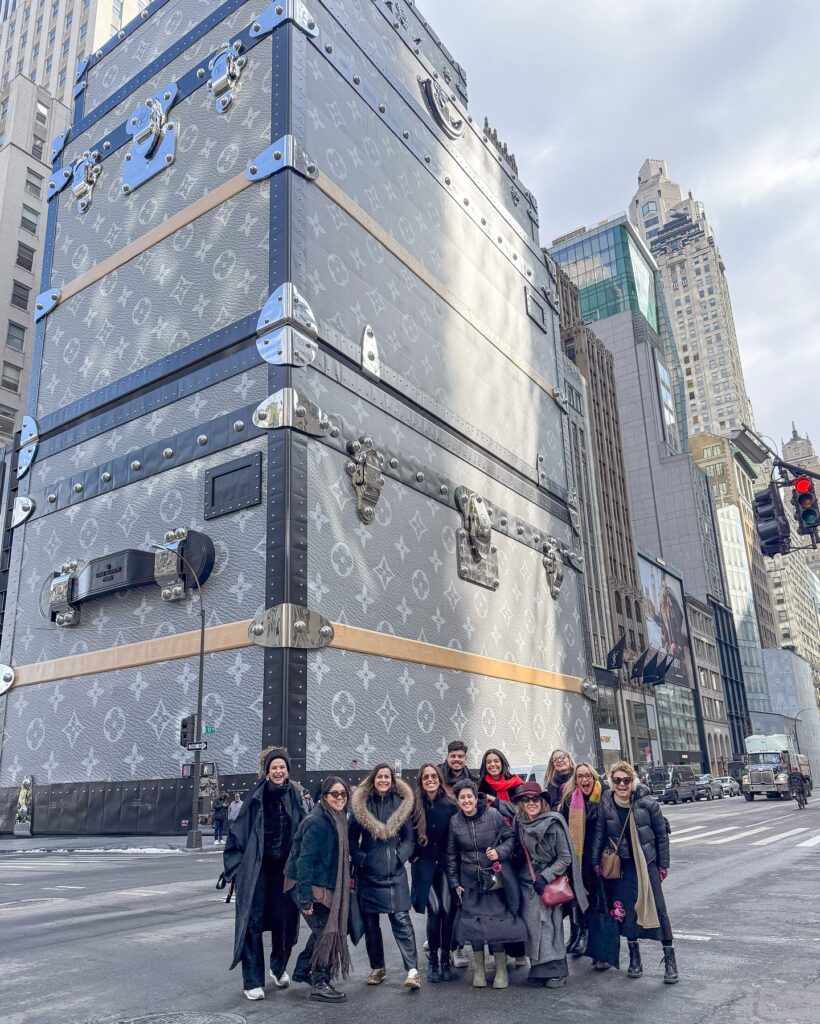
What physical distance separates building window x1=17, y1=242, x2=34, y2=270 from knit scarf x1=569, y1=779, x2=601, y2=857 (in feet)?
223

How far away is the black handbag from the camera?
23.2ft

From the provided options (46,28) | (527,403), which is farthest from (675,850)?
(46,28)

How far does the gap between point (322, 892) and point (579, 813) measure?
8.96 feet

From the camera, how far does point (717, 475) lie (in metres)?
123

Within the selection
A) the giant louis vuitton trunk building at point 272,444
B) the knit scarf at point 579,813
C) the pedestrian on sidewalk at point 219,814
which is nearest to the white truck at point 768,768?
the giant louis vuitton trunk building at point 272,444

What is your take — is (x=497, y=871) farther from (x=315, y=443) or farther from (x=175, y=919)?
(x=315, y=443)

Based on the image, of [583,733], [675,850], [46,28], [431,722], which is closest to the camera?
[675,850]

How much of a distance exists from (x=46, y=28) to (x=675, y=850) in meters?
95.3

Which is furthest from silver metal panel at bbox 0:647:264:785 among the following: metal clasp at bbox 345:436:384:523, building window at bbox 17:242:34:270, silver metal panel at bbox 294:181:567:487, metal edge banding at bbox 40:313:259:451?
building window at bbox 17:242:34:270

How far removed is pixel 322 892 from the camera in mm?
6477

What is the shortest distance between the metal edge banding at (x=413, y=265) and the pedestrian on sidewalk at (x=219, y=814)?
16.2 m

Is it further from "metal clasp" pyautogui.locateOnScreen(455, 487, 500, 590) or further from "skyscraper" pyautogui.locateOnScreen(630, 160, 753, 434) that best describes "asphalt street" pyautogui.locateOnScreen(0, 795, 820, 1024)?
"skyscraper" pyautogui.locateOnScreen(630, 160, 753, 434)

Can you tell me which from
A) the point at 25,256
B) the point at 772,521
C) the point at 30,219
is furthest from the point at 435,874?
the point at 30,219

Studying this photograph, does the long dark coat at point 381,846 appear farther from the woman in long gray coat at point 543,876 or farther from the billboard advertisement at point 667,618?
the billboard advertisement at point 667,618
